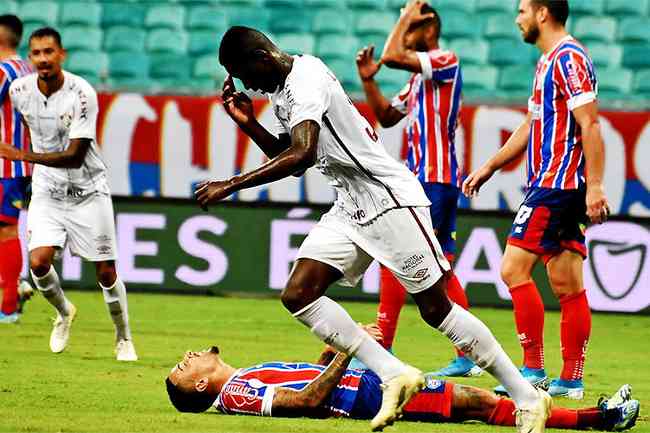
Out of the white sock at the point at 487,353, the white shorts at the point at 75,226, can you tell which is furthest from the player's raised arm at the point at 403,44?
the white sock at the point at 487,353

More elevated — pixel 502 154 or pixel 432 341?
pixel 502 154

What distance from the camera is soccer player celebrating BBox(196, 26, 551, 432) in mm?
5582

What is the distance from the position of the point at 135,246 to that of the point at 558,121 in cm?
652

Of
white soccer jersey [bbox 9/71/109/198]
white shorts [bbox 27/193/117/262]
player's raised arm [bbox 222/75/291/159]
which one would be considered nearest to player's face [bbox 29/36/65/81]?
white soccer jersey [bbox 9/71/109/198]

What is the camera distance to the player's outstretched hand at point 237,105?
5.93m

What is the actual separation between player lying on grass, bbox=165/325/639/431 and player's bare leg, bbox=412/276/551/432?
0.30 meters

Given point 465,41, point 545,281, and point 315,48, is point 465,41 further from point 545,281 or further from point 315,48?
point 545,281

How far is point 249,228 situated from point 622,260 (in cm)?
341

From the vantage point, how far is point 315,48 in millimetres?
15109

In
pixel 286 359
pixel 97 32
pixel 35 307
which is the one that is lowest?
pixel 35 307

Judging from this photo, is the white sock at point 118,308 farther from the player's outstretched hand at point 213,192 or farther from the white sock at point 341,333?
the player's outstretched hand at point 213,192

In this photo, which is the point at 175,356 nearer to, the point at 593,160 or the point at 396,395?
the point at 593,160

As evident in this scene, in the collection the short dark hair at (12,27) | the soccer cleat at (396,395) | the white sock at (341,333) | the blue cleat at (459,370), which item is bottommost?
the blue cleat at (459,370)

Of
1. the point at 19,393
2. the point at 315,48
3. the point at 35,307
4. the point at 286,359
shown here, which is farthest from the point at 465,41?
the point at 19,393
